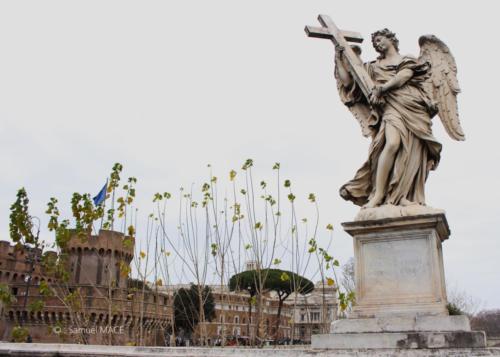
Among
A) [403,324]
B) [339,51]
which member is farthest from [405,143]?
[403,324]

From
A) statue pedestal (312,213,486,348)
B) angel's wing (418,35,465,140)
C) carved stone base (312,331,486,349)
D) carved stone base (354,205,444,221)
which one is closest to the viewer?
carved stone base (312,331,486,349)

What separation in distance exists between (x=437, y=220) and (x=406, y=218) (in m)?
0.30

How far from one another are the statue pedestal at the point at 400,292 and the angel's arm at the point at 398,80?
61.9 inches

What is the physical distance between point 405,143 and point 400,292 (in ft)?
5.43

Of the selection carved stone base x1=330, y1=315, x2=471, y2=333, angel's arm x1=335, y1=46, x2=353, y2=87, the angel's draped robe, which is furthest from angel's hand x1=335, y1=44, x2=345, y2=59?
carved stone base x1=330, y1=315, x2=471, y2=333

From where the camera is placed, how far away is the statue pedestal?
13.8 feet

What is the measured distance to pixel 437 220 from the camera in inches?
187

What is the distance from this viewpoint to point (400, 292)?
475cm

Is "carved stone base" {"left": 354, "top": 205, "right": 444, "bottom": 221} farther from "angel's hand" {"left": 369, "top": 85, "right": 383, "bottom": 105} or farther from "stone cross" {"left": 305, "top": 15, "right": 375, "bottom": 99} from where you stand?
"stone cross" {"left": 305, "top": 15, "right": 375, "bottom": 99}

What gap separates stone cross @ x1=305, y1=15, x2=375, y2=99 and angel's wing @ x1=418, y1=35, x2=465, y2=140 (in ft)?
2.40

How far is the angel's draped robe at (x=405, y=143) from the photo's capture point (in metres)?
5.31

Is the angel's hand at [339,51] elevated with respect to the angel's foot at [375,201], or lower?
elevated

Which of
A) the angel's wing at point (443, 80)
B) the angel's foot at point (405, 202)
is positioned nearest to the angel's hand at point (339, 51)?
the angel's wing at point (443, 80)

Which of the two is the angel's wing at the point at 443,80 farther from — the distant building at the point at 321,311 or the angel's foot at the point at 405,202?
the distant building at the point at 321,311
